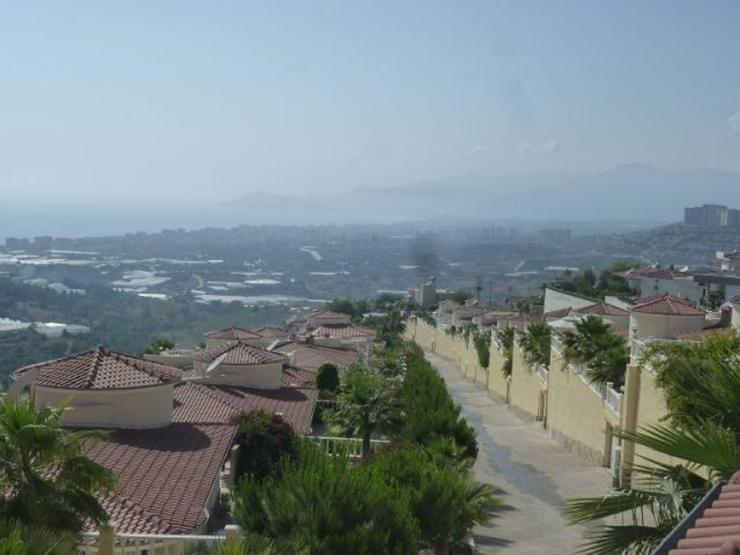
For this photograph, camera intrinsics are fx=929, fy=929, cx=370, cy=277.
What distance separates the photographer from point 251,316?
154625mm

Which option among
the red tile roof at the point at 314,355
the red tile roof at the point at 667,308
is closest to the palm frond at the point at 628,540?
the red tile roof at the point at 667,308

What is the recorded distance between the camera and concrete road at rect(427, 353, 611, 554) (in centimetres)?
1645

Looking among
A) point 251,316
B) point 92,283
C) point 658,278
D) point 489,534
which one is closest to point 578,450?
point 489,534

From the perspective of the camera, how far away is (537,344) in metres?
38.1

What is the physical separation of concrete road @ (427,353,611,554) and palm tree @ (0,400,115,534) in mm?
7415

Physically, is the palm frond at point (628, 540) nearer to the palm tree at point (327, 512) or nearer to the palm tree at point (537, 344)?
the palm tree at point (327, 512)

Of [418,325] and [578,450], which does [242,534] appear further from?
[418,325]

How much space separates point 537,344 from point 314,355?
34.0 ft

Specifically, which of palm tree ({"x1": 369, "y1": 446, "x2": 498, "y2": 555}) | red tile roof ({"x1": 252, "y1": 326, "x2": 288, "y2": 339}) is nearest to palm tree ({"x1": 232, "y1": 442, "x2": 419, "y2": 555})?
palm tree ({"x1": 369, "y1": 446, "x2": 498, "y2": 555})

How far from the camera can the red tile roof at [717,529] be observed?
4594 millimetres

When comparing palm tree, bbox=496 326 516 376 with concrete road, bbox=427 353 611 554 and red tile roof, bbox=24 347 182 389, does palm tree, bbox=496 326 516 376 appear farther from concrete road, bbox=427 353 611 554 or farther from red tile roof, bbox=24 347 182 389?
red tile roof, bbox=24 347 182 389

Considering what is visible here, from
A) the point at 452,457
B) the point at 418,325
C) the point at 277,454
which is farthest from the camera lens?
the point at 418,325

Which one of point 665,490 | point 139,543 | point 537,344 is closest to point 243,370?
point 537,344

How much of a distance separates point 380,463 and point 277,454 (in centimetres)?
710
